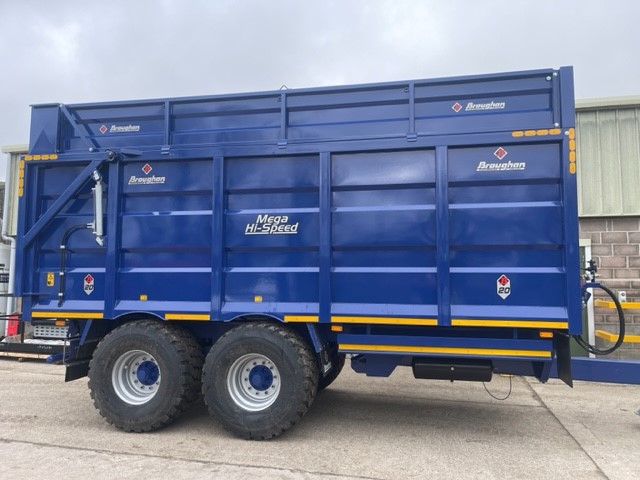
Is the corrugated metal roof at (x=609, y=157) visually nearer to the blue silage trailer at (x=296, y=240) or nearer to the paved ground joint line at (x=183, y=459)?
the blue silage trailer at (x=296, y=240)

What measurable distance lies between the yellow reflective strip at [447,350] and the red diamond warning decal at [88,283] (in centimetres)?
277

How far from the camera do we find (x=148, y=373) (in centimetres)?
507

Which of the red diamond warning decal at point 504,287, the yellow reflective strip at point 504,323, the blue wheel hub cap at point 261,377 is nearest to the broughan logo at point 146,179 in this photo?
the blue wheel hub cap at point 261,377

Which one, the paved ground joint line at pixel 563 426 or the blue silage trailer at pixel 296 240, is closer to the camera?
the paved ground joint line at pixel 563 426

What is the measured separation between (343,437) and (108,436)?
2348 mm

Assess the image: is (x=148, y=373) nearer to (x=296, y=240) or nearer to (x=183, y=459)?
(x=183, y=459)

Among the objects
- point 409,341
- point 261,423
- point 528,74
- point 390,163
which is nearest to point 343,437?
point 261,423

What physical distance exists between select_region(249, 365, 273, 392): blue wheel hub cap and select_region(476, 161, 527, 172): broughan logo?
284 centimetres

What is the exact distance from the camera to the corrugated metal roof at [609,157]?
26.6ft

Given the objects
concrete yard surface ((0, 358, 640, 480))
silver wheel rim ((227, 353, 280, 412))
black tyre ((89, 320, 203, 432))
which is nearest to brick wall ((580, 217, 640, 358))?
concrete yard surface ((0, 358, 640, 480))

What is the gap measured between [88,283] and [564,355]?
490 centimetres

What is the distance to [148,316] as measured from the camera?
17.0 feet

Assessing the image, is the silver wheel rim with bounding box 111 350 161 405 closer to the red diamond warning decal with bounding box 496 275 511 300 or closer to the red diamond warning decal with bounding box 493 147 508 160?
the red diamond warning decal with bounding box 496 275 511 300

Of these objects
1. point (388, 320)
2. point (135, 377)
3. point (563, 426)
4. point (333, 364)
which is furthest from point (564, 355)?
point (135, 377)
